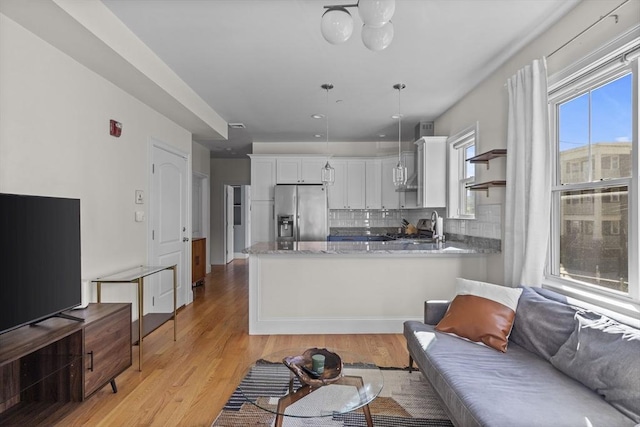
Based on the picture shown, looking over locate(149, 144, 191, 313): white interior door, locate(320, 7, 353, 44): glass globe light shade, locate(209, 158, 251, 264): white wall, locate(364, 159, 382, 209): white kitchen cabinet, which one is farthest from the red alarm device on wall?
locate(209, 158, 251, 264): white wall

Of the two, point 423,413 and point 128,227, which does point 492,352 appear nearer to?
point 423,413

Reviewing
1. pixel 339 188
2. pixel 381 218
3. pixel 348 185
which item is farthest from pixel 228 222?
pixel 381 218

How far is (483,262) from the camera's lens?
12.5ft

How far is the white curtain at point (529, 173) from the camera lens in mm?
2715

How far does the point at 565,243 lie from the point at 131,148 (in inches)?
156

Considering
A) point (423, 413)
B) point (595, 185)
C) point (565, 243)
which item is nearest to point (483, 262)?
point (565, 243)

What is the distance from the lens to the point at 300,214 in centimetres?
647

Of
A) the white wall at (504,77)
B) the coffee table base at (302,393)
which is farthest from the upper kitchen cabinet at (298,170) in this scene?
the coffee table base at (302,393)

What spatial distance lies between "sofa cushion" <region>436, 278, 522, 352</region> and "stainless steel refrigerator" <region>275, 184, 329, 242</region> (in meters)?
3.93

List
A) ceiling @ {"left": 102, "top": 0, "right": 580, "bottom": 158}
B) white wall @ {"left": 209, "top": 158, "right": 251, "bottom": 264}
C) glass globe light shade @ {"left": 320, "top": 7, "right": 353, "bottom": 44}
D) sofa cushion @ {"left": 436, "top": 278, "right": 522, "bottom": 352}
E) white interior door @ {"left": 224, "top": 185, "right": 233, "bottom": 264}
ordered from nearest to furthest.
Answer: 1. glass globe light shade @ {"left": 320, "top": 7, "right": 353, "bottom": 44}
2. sofa cushion @ {"left": 436, "top": 278, "right": 522, "bottom": 352}
3. ceiling @ {"left": 102, "top": 0, "right": 580, "bottom": 158}
4. white wall @ {"left": 209, "top": 158, "right": 251, "bottom": 264}
5. white interior door @ {"left": 224, "top": 185, "right": 233, "bottom": 264}

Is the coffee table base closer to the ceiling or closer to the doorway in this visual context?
the ceiling

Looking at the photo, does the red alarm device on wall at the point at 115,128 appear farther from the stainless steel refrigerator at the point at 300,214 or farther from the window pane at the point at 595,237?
the window pane at the point at 595,237

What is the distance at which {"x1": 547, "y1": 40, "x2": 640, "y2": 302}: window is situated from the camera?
2.16 meters

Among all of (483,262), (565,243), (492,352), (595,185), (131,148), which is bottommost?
(492,352)
